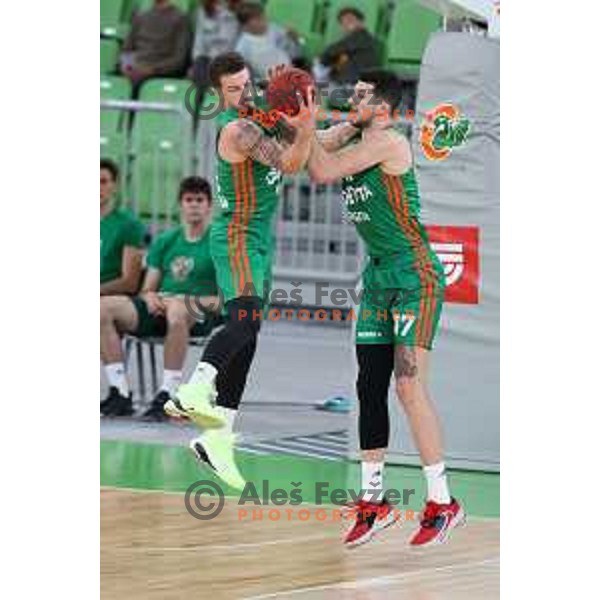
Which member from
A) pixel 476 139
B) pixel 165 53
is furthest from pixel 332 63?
pixel 476 139

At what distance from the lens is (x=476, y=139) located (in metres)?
10.4

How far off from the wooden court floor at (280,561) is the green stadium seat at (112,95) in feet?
13.9

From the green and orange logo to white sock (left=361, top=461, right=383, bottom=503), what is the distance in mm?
1489

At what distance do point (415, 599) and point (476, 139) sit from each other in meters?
2.24

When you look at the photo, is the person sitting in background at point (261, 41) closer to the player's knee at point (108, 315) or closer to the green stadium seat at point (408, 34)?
the green stadium seat at point (408, 34)

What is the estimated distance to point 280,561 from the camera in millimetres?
9898

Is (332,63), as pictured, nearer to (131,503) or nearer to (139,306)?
(139,306)

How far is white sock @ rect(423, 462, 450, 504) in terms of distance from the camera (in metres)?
9.31

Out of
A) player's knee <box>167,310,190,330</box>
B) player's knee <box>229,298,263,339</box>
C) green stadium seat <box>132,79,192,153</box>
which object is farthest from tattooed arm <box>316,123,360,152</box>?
green stadium seat <box>132,79,192,153</box>

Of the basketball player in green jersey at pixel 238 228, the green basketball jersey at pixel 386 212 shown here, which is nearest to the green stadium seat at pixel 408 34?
the green basketball jersey at pixel 386 212

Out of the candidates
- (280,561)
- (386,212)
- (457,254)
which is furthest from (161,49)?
(386,212)

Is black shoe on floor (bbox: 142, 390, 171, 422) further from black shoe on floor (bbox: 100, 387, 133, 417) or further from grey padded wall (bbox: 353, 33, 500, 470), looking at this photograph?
grey padded wall (bbox: 353, 33, 500, 470)

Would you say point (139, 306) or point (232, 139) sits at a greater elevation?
point (232, 139)

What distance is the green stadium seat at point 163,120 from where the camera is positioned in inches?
558
